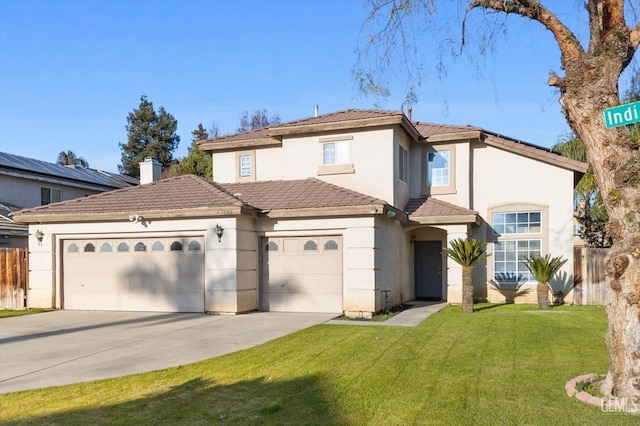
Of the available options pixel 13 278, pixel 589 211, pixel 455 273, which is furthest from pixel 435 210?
pixel 13 278

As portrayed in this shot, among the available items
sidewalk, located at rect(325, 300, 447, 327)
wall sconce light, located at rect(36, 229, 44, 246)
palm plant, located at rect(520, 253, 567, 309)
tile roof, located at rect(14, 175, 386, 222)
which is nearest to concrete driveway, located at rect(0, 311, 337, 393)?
sidewalk, located at rect(325, 300, 447, 327)

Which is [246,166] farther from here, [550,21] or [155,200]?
[550,21]

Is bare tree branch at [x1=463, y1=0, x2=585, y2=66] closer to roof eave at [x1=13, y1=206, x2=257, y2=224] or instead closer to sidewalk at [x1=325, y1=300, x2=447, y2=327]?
sidewalk at [x1=325, y1=300, x2=447, y2=327]

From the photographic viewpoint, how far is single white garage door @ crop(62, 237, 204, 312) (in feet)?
50.3

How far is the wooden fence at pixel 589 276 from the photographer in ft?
57.4

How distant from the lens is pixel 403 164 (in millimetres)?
18266

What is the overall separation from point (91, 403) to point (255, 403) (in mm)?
2068

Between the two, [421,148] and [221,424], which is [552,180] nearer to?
[421,148]

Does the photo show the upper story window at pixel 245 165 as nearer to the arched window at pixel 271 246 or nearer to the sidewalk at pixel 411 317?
the arched window at pixel 271 246

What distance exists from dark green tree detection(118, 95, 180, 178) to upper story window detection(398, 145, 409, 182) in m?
43.5

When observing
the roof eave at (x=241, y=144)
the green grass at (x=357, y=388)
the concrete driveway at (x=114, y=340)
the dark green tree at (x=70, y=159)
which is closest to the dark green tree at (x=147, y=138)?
the dark green tree at (x=70, y=159)

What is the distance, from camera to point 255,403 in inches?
258

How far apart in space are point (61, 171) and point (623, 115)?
30.1 metres

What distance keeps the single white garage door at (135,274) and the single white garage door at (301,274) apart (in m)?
1.92
